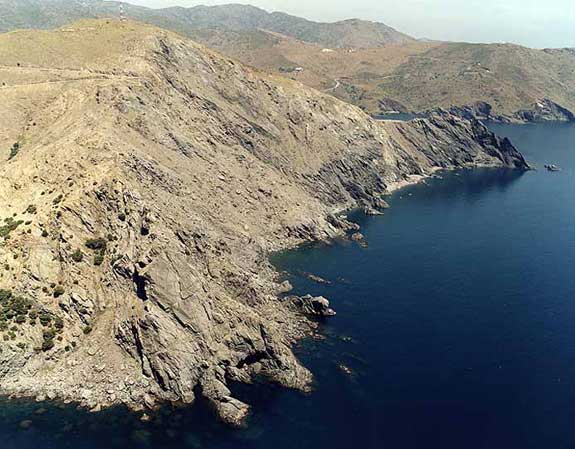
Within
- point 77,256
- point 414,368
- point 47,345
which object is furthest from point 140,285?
point 414,368

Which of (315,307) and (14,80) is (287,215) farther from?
(14,80)

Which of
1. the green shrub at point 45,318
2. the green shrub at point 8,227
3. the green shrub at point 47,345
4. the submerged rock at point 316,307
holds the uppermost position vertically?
the green shrub at point 8,227

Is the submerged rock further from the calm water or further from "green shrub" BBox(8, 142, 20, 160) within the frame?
"green shrub" BBox(8, 142, 20, 160)

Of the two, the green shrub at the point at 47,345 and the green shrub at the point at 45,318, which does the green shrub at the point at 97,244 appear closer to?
the green shrub at the point at 45,318

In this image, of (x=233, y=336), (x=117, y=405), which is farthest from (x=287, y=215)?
(x=117, y=405)

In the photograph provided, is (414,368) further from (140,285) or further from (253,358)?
(140,285)

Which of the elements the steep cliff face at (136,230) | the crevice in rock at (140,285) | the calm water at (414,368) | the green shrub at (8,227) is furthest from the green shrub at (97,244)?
the calm water at (414,368)
